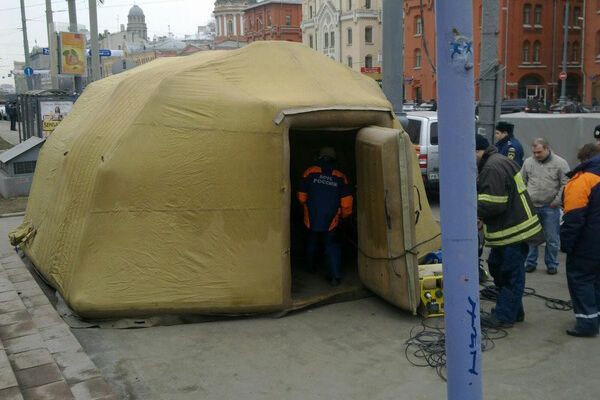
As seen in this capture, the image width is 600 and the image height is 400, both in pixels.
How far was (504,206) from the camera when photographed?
592 centimetres

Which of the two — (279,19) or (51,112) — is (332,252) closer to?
(51,112)

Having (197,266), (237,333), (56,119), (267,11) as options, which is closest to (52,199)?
(197,266)

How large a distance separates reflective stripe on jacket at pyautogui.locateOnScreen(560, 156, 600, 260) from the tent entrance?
7.99 ft

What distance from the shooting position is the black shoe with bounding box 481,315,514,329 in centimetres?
617

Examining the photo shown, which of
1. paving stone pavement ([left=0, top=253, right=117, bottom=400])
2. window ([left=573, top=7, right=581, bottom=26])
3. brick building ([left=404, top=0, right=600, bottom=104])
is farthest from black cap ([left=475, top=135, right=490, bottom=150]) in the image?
window ([left=573, top=7, right=581, bottom=26])

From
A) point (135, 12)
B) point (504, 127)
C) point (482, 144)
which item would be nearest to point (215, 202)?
point (482, 144)

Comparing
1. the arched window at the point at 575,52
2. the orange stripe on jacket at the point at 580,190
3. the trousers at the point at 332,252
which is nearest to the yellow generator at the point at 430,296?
the trousers at the point at 332,252

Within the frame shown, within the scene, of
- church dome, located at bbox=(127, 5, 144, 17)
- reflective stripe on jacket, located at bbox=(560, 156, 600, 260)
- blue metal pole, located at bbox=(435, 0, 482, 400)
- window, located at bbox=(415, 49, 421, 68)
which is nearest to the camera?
blue metal pole, located at bbox=(435, 0, 482, 400)

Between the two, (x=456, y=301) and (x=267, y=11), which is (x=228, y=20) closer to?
(x=267, y=11)

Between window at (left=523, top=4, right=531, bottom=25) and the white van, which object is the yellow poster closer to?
the white van

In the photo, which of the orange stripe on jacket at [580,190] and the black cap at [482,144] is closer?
the orange stripe on jacket at [580,190]

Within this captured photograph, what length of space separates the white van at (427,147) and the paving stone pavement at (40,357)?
27.8 feet

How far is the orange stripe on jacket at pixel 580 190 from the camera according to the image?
5684 millimetres

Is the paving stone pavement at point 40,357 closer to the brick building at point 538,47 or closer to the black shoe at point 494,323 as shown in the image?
the black shoe at point 494,323
